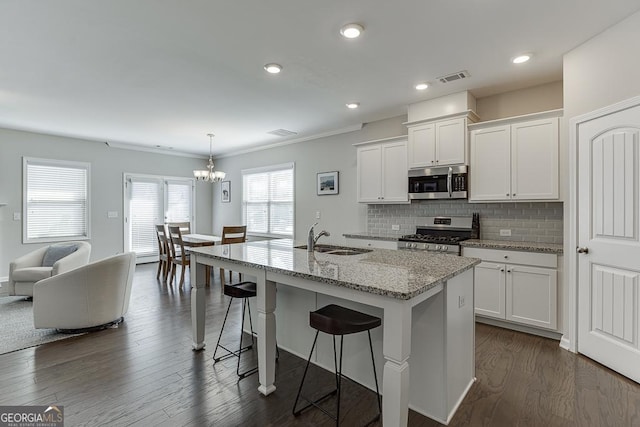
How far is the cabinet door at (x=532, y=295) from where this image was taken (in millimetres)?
3062

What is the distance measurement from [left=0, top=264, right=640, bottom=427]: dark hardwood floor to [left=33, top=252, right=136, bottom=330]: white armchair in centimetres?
20

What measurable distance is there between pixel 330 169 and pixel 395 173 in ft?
4.76

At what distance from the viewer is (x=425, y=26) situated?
8.00ft

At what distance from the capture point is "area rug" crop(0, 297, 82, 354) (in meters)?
2.97

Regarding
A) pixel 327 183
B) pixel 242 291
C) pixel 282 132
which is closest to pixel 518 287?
pixel 242 291

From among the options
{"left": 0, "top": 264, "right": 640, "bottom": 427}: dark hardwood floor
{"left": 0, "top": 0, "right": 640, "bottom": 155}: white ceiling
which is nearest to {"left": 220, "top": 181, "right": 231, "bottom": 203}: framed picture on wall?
{"left": 0, "top": 0, "right": 640, "bottom": 155}: white ceiling

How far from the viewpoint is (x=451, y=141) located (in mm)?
3832

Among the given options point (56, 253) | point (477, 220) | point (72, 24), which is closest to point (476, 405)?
point (477, 220)

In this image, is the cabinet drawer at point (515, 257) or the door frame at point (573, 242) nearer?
the door frame at point (573, 242)

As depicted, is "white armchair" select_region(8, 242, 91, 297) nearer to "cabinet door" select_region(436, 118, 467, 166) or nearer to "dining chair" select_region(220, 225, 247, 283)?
"dining chair" select_region(220, 225, 247, 283)

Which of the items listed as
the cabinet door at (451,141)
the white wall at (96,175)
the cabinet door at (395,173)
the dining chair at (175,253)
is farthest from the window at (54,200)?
the cabinet door at (451,141)

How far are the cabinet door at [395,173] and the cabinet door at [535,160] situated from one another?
1287 millimetres

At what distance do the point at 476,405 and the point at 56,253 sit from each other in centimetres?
540

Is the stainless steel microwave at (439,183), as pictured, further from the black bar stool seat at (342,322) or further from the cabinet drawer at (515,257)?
the black bar stool seat at (342,322)
